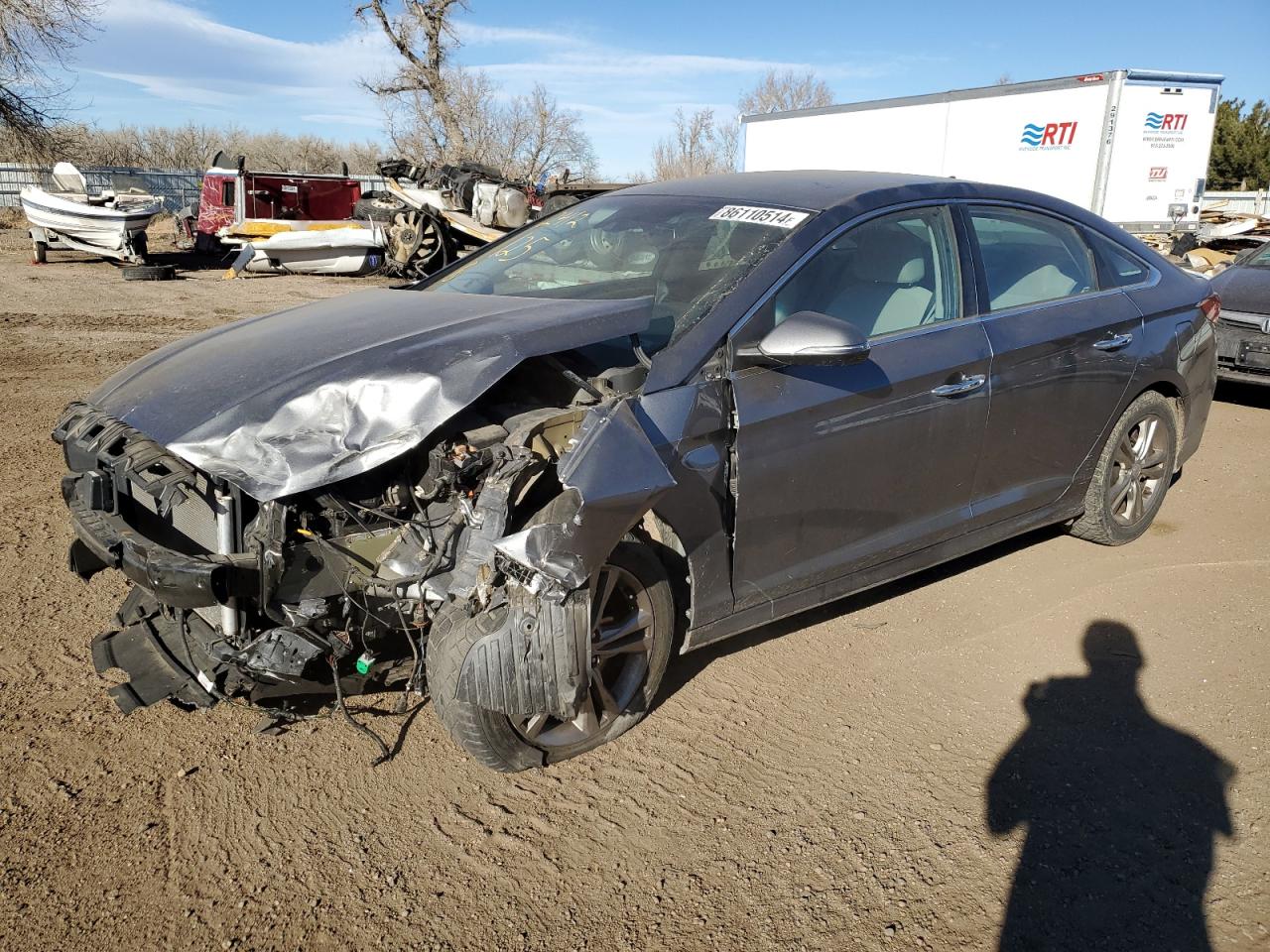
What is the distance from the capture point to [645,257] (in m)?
3.80

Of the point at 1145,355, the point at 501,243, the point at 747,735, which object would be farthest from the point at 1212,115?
the point at 747,735

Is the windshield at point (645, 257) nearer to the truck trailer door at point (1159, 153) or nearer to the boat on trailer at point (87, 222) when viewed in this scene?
the truck trailer door at point (1159, 153)

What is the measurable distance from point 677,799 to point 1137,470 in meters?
3.24

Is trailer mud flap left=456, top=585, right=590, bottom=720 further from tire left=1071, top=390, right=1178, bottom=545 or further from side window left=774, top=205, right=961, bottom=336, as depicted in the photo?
tire left=1071, top=390, right=1178, bottom=545

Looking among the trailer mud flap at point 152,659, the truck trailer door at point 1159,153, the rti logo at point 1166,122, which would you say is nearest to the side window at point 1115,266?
the trailer mud flap at point 152,659

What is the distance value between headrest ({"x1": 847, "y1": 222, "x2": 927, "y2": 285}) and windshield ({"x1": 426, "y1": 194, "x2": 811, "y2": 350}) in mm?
301

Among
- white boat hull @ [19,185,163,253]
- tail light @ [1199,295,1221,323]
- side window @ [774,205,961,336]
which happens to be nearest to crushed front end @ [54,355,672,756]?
side window @ [774,205,961,336]

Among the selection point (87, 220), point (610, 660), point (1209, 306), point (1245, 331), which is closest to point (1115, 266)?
point (1209, 306)

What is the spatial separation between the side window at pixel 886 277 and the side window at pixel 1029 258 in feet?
0.75

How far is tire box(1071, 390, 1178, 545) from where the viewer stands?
466cm

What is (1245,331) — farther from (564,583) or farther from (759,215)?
(564,583)

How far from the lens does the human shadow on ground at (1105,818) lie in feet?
8.12

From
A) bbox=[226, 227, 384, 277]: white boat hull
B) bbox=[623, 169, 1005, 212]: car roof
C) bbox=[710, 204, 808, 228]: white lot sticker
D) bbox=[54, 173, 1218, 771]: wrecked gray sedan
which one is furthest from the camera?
bbox=[226, 227, 384, 277]: white boat hull

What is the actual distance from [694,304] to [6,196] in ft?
108
